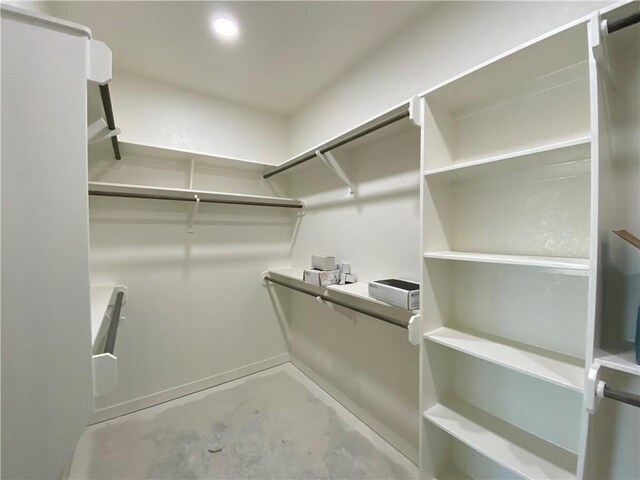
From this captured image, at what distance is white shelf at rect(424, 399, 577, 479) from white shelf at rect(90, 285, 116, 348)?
58.4 inches

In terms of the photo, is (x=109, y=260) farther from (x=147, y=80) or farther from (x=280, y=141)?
(x=280, y=141)

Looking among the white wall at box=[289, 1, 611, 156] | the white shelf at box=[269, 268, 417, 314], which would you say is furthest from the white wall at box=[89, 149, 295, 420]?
the white wall at box=[289, 1, 611, 156]

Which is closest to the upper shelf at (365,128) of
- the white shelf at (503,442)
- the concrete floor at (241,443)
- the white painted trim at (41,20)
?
the white painted trim at (41,20)

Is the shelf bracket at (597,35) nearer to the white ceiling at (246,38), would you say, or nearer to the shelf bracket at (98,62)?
the white ceiling at (246,38)

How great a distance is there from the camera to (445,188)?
1363 mm

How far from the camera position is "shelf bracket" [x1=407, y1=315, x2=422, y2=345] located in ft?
4.12

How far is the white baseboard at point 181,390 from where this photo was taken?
201 centimetres

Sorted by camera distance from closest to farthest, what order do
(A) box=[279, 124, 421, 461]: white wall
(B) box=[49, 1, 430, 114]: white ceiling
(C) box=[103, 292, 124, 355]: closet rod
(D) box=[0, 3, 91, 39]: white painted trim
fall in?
(D) box=[0, 3, 91, 39]: white painted trim → (C) box=[103, 292, 124, 355]: closet rod → (B) box=[49, 1, 430, 114]: white ceiling → (A) box=[279, 124, 421, 461]: white wall

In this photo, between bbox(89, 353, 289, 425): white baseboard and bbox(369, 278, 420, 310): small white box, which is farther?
bbox(89, 353, 289, 425): white baseboard

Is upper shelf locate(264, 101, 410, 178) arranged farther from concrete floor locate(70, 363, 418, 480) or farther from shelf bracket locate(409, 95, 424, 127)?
concrete floor locate(70, 363, 418, 480)

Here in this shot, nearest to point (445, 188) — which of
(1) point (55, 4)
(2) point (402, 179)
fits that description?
(2) point (402, 179)

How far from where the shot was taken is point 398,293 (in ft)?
4.40

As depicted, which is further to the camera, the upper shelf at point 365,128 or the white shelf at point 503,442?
the upper shelf at point 365,128

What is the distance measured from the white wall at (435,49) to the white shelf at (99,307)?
6.30 feet
